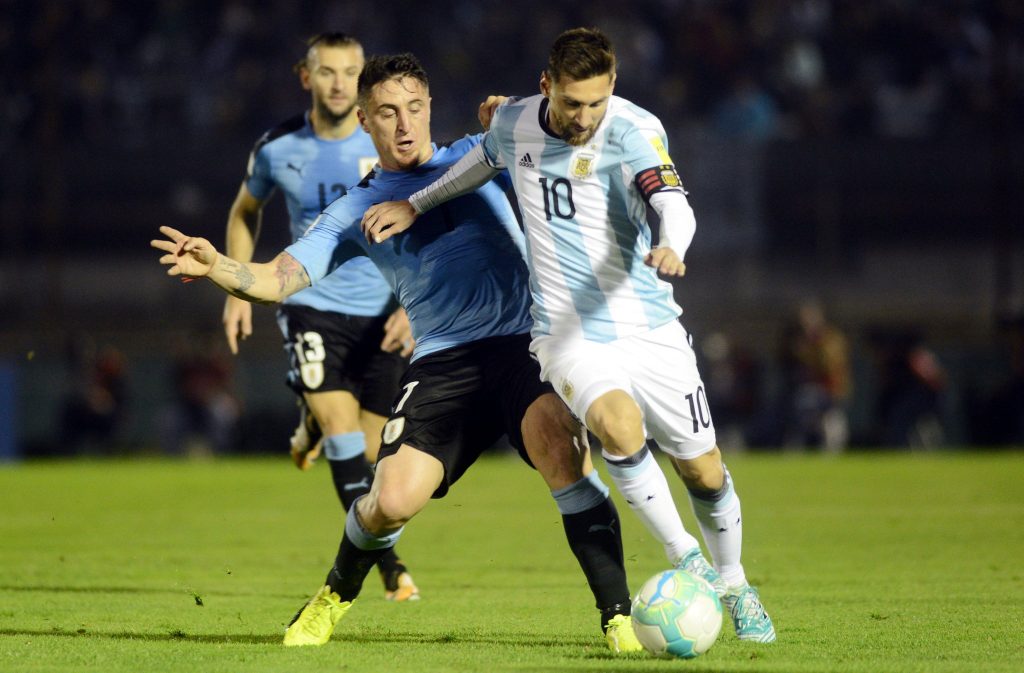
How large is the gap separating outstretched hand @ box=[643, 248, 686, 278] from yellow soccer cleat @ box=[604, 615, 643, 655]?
1.26 meters

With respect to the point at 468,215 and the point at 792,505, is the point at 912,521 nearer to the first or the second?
the point at 792,505

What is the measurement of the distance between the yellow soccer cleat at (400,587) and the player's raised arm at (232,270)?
6.77 feet

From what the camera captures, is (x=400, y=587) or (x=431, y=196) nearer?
(x=431, y=196)

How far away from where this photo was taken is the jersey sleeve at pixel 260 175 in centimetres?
782

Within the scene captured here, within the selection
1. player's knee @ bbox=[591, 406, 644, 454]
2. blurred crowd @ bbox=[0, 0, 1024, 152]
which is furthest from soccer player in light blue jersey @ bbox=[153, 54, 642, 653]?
blurred crowd @ bbox=[0, 0, 1024, 152]

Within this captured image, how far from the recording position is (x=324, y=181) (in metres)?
7.73

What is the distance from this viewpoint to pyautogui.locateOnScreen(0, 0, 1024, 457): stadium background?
18.0m

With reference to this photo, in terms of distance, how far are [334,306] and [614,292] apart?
2.67m

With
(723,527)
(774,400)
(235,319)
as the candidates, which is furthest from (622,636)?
(774,400)

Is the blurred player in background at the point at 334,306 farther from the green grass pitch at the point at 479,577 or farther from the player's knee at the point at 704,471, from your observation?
the player's knee at the point at 704,471

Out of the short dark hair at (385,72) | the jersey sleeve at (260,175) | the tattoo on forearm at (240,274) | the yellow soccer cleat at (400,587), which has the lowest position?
the yellow soccer cleat at (400,587)

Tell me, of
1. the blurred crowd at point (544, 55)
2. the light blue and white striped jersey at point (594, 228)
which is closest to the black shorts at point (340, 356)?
the light blue and white striped jersey at point (594, 228)

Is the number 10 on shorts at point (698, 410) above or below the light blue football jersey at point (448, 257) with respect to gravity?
below

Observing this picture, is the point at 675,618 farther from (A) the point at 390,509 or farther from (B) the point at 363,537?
(B) the point at 363,537
